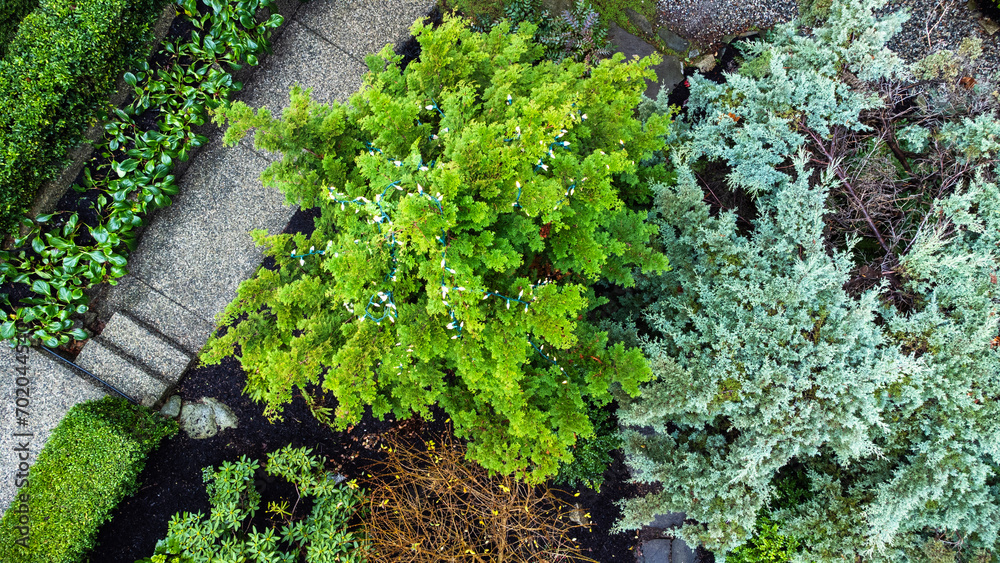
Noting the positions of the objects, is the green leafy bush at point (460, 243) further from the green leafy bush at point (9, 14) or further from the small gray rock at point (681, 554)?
the green leafy bush at point (9, 14)

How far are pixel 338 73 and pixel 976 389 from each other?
5938 millimetres

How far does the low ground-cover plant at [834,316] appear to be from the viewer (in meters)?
3.38

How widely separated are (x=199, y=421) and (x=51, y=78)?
3.16 meters

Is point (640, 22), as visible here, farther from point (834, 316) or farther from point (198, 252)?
point (198, 252)

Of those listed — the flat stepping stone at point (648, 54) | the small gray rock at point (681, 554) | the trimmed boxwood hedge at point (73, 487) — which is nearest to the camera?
the trimmed boxwood hedge at point (73, 487)

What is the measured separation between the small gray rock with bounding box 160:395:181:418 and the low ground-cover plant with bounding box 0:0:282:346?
3.23ft

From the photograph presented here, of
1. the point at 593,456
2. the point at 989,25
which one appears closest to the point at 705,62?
the point at 989,25

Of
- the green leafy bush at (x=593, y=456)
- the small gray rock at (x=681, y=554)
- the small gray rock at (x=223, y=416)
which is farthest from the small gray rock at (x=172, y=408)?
the small gray rock at (x=681, y=554)

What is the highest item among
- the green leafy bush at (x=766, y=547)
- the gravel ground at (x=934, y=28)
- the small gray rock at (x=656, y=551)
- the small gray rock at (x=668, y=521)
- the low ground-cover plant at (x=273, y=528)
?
the gravel ground at (x=934, y=28)

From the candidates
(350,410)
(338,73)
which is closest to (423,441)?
(350,410)

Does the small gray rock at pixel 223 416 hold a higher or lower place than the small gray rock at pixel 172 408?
higher

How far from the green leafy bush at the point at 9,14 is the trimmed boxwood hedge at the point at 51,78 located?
167 millimetres

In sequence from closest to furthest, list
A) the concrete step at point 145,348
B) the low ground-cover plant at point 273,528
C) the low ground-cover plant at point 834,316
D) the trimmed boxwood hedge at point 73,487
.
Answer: the low ground-cover plant at point 834,316, the low ground-cover plant at point 273,528, the trimmed boxwood hedge at point 73,487, the concrete step at point 145,348

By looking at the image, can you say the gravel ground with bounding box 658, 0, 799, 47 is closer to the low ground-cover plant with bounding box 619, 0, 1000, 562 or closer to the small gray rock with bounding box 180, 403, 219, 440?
the low ground-cover plant with bounding box 619, 0, 1000, 562
